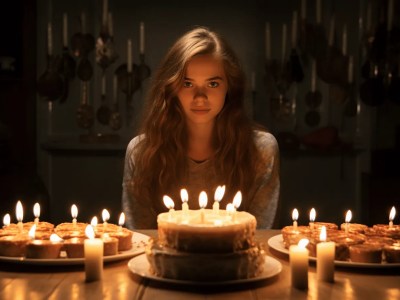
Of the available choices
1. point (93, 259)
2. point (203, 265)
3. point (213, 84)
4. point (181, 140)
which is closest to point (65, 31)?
point (181, 140)

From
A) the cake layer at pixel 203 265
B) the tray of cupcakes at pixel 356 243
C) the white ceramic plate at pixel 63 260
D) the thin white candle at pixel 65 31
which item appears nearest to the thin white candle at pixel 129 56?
the thin white candle at pixel 65 31

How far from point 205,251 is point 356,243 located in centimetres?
46

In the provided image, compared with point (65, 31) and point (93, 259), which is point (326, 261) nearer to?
point (93, 259)

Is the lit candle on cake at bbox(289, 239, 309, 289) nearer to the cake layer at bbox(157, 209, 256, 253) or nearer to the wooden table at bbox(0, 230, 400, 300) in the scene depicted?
the wooden table at bbox(0, 230, 400, 300)

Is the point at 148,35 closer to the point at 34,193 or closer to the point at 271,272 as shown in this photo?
the point at 34,193

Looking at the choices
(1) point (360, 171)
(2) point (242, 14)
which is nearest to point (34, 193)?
(2) point (242, 14)

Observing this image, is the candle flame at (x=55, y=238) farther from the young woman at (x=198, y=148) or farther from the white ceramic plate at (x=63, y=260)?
the young woman at (x=198, y=148)

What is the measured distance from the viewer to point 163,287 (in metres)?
1.68

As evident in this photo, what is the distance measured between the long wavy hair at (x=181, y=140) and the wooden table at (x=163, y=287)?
1.22 meters

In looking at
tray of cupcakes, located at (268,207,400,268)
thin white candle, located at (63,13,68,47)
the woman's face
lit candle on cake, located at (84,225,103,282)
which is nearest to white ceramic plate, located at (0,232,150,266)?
lit candle on cake, located at (84,225,103,282)

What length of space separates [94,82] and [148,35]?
498 millimetres

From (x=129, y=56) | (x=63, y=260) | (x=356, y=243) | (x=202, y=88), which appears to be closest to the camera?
(x=63, y=260)

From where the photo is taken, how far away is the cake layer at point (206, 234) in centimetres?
167

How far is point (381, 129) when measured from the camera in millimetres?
5039
